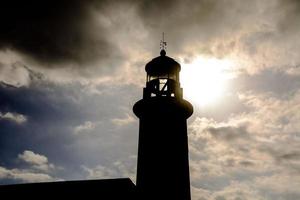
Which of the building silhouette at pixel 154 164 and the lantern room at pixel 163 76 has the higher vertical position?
the lantern room at pixel 163 76

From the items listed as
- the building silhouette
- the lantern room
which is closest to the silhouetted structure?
the building silhouette

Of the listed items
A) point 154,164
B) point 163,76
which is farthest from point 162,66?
point 154,164

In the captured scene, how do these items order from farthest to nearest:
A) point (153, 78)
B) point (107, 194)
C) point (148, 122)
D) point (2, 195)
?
point (153, 78) < point (148, 122) < point (2, 195) < point (107, 194)

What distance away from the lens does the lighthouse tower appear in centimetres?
2012

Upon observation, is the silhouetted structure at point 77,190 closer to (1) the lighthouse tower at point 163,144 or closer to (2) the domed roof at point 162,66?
(1) the lighthouse tower at point 163,144

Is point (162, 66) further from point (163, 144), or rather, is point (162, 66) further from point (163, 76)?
point (163, 144)

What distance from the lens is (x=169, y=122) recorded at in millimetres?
21328

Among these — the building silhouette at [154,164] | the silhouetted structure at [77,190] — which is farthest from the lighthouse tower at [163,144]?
the silhouetted structure at [77,190]

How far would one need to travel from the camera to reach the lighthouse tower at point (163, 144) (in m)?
20.1

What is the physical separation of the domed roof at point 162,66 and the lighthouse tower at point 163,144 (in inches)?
2.5

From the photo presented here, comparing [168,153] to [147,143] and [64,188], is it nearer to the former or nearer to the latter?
[147,143]

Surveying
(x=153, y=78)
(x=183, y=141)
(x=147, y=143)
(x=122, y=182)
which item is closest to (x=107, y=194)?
(x=122, y=182)

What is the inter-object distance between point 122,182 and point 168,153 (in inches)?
121

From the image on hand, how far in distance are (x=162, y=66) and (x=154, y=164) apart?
6.06 meters
